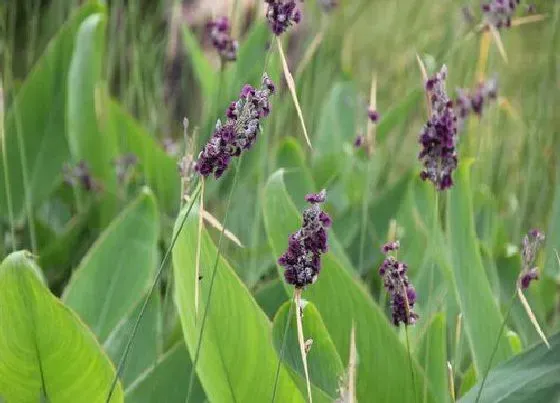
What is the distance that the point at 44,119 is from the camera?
1.69 m

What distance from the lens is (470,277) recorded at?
1101 mm

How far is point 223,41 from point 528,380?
20.3 inches

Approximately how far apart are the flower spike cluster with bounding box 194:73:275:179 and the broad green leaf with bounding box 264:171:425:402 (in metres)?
0.30

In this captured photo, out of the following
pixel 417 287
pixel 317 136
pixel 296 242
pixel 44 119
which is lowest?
pixel 417 287

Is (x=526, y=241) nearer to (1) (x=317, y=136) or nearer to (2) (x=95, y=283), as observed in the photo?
(2) (x=95, y=283)

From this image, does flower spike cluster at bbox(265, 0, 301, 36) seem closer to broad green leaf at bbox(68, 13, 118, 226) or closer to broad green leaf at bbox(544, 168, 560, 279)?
broad green leaf at bbox(68, 13, 118, 226)

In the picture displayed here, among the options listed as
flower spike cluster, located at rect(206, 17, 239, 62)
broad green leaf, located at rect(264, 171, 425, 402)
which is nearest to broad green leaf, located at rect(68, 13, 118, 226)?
flower spike cluster, located at rect(206, 17, 239, 62)

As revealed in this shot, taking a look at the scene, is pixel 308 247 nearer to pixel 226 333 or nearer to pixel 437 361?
pixel 226 333

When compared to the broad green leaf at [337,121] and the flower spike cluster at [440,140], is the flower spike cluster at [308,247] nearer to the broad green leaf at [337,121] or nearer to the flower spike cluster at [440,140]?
the flower spike cluster at [440,140]

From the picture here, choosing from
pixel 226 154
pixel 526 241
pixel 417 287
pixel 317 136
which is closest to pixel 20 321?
pixel 226 154

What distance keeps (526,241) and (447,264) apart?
38 centimetres

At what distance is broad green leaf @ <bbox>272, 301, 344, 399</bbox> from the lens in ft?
2.72

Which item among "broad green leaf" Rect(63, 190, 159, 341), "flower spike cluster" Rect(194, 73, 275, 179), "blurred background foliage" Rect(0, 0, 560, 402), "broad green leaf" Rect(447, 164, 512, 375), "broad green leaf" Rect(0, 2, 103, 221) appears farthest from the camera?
"broad green leaf" Rect(0, 2, 103, 221)

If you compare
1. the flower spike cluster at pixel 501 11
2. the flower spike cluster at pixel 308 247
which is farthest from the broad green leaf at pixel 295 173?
the flower spike cluster at pixel 308 247
